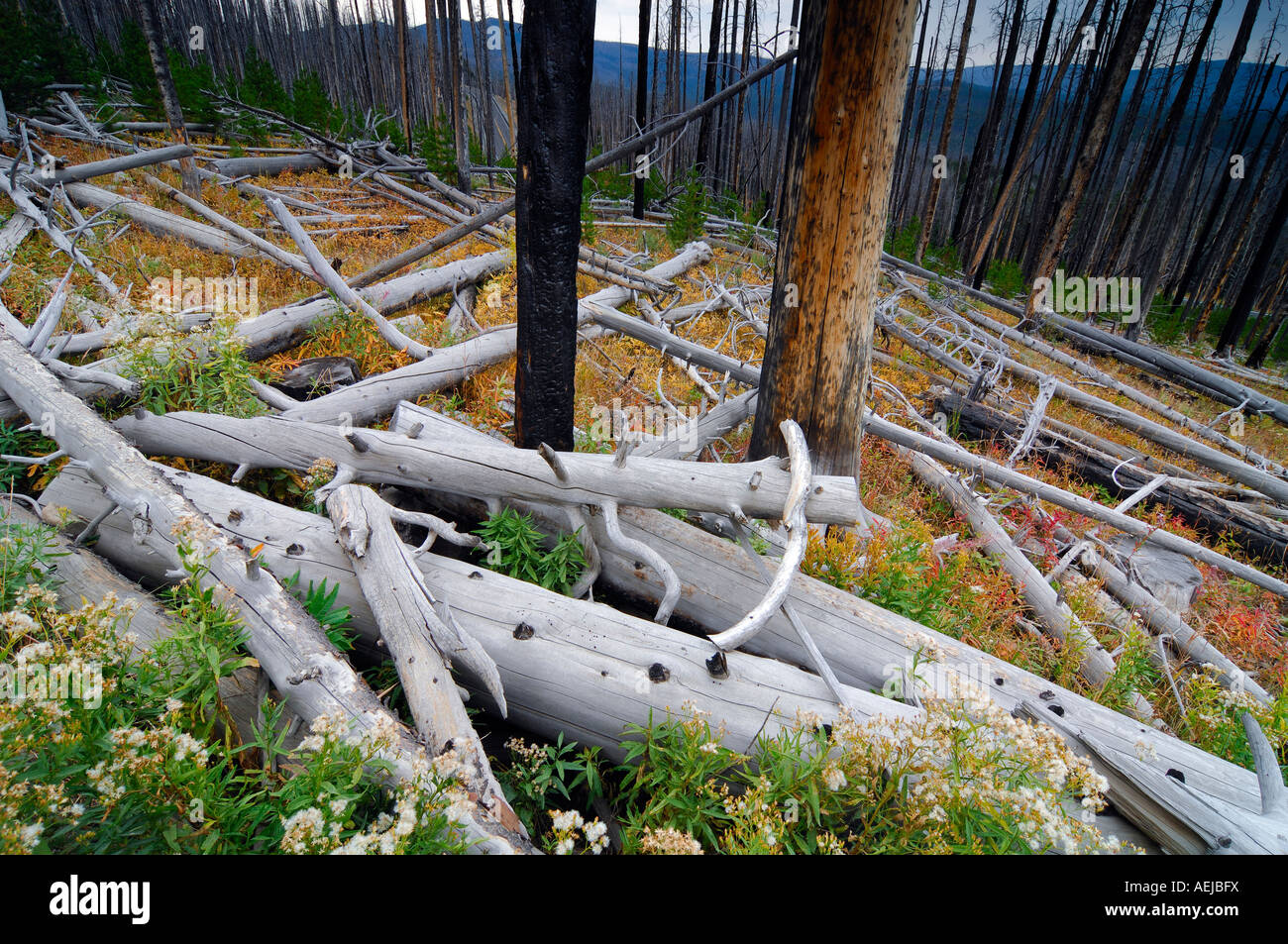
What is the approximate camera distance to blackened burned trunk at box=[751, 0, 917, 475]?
9.86 ft

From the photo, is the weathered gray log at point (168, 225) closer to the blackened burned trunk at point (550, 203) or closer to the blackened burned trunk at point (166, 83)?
the blackened burned trunk at point (166, 83)

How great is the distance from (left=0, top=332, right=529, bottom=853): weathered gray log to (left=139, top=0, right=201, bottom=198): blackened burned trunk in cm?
642

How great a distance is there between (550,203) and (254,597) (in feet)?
8.03

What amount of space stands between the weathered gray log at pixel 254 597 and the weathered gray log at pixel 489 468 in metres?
0.47

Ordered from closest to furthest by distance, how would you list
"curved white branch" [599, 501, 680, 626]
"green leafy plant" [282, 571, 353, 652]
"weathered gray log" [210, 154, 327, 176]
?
"green leafy plant" [282, 571, 353, 652]
"curved white branch" [599, 501, 680, 626]
"weathered gray log" [210, 154, 327, 176]

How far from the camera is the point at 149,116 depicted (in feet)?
38.1

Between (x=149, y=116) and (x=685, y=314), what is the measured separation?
41.3 ft

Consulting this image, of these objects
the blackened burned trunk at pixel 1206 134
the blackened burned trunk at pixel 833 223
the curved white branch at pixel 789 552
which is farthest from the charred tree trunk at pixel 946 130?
the curved white branch at pixel 789 552

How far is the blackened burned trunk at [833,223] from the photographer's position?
9.86 feet

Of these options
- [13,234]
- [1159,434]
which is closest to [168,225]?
[13,234]

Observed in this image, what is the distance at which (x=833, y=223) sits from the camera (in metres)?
3.30

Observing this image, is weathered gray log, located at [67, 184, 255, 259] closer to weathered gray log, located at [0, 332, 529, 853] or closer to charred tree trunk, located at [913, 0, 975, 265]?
weathered gray log, located at [0, 332, 529, 853]

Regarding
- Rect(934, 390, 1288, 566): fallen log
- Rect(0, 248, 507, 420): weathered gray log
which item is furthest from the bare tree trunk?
Rect(934, 390, 1288, 566): fallen log
